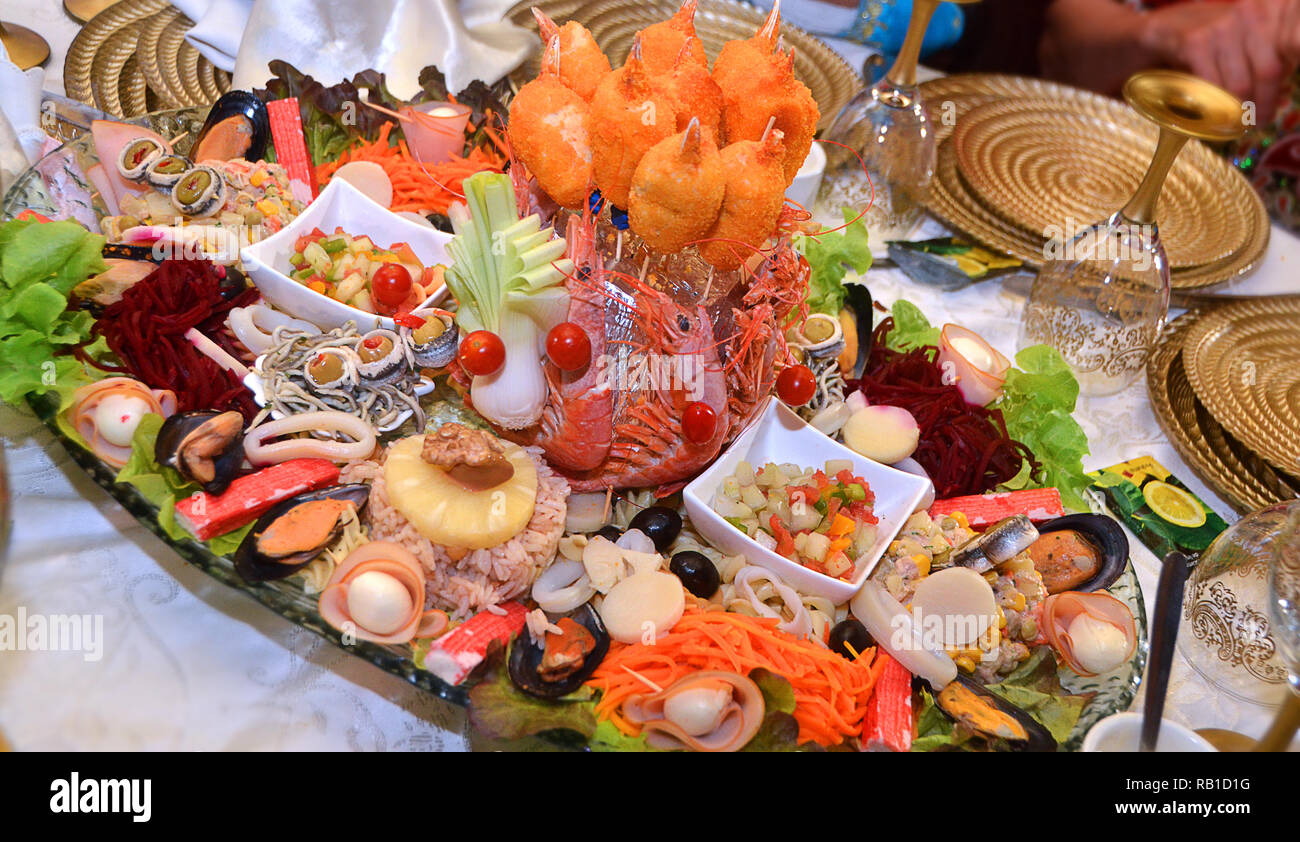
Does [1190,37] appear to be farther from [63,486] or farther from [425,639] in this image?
[63,486]

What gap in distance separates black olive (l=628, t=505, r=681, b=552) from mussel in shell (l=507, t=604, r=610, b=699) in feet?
0.85

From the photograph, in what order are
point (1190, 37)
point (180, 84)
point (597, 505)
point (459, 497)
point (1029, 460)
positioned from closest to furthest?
1. point (459, 497)
2. point (597, 505)
3. point (1029, 460)
4. point (180, 84)
5. point (1190, 37)

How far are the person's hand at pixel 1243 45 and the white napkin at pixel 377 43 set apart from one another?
3.30m

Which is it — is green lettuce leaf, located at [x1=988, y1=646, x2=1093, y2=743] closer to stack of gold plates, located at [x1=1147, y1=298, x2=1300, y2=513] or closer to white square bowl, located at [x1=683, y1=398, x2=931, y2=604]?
white square bowl, located at [x1=683, y1=398, x2=931, y2=604]

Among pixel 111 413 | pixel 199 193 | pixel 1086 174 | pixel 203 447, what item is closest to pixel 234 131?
pixel 199 193

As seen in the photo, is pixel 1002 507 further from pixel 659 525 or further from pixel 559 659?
pixel 559 659

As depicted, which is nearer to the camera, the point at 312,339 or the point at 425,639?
the point at 425,639

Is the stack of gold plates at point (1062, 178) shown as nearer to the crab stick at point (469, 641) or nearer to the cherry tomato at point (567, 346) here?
the cherry tomato at point (567, 346)

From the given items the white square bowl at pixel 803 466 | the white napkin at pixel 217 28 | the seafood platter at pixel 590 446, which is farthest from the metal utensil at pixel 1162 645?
the white napkin at pixel 217 28

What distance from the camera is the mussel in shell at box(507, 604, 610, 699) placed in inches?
62.0

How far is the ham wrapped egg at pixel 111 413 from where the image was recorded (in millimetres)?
1754
